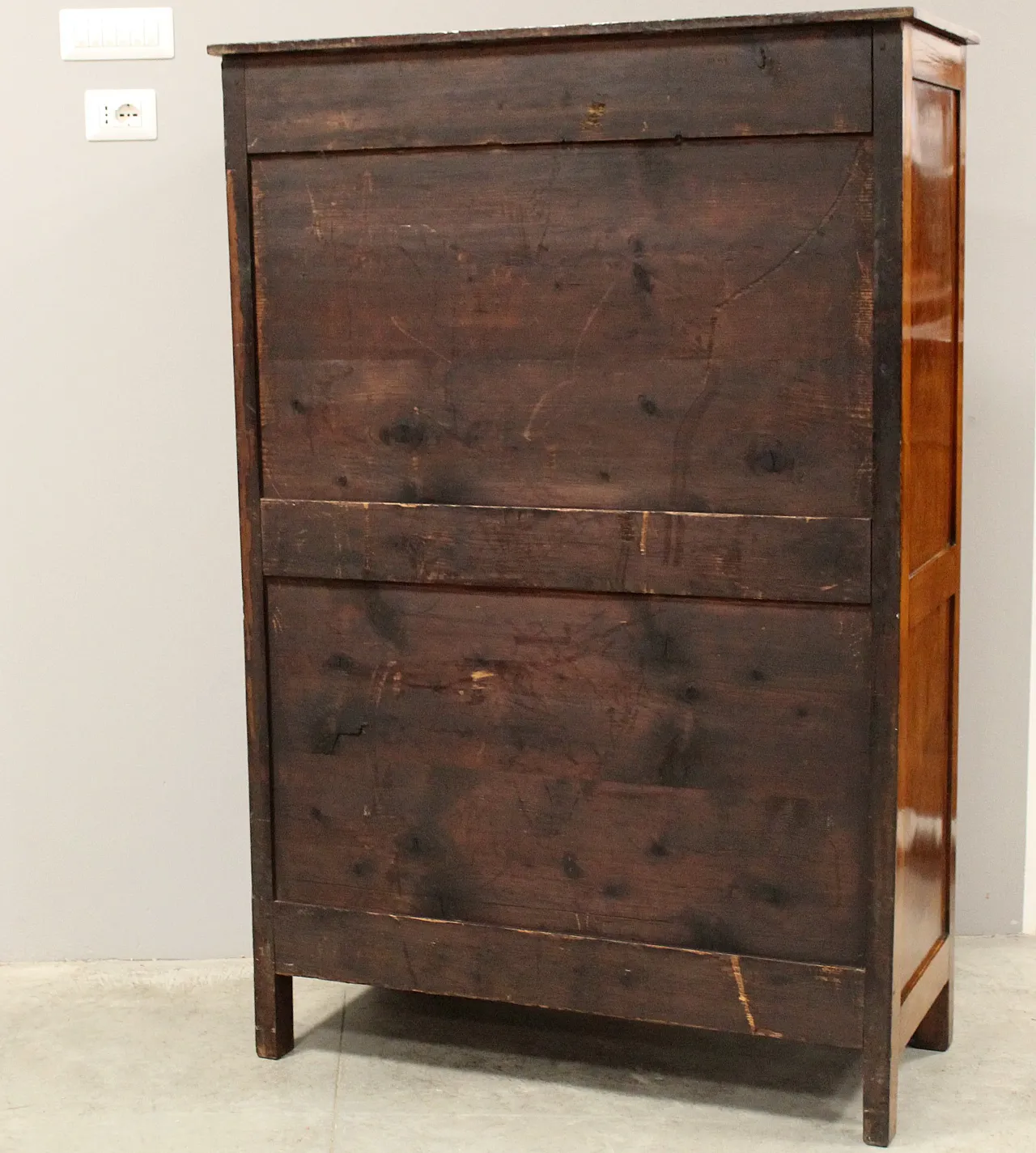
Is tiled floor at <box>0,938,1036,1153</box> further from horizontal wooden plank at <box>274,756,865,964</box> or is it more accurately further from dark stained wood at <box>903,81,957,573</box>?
dark stained wood at <box>903,81,957,573</box>

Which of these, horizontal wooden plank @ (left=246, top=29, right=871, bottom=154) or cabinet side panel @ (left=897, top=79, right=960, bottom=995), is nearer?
horizontal wooden plank @ (left=246, top=29, right=871, bottom=154)

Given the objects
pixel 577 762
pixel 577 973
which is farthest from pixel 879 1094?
pixel 577 762

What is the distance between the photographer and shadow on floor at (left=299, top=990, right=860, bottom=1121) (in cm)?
257

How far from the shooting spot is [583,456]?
→ 237 centimetres

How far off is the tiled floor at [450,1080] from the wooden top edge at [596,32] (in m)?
1.59

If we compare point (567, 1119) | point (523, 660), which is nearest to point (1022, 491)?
point (523, 660)

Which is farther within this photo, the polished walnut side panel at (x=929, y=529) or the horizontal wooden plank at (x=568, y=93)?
the polished walnut side panel at (x=929, y=529)

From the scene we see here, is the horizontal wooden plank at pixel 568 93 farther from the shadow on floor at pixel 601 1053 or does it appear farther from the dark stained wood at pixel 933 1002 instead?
the shadow on floor at pixel 601 1053

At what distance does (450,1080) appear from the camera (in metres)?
2.62

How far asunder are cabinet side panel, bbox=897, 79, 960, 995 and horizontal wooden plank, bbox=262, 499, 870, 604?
0.13m

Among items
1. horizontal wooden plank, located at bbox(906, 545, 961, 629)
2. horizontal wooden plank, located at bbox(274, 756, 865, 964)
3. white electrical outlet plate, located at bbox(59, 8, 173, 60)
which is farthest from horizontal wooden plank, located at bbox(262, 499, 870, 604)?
white electrical outlet plate, located at bbox(59, 8, 173, 60)

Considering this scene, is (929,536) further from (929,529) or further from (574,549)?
(574,549)

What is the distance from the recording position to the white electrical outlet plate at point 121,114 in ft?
9.68

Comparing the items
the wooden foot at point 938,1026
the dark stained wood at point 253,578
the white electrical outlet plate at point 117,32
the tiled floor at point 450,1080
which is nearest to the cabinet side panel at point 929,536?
the wooden foot at point 938,1026
